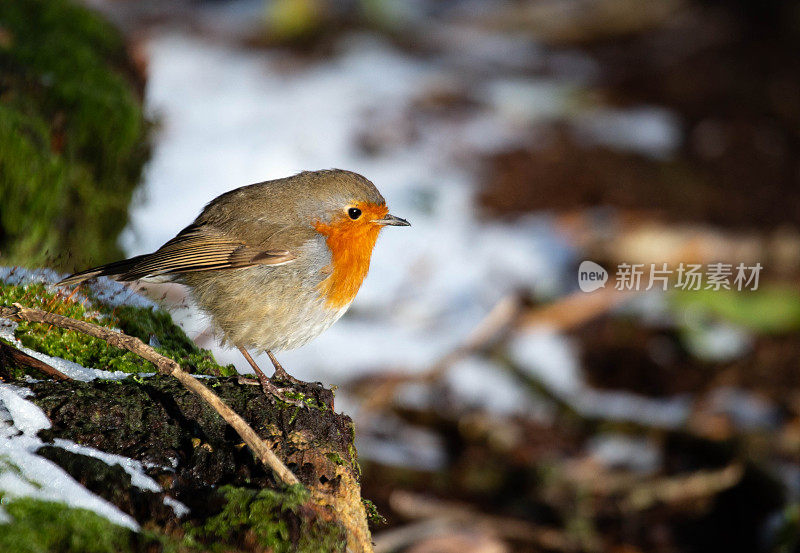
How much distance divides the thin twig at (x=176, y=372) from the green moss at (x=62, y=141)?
→ 2.58ft

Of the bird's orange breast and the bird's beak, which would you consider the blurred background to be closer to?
the bird's orange breast

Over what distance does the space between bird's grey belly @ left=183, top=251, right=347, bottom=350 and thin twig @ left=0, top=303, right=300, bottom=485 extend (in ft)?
3.11

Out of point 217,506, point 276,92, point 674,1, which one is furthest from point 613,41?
point 217,506

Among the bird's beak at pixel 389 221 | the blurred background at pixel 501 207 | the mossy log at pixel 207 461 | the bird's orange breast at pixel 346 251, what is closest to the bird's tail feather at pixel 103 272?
the blurred background at pixel 501 207

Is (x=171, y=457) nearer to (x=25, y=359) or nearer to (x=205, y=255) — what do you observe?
(x=25, y=359)

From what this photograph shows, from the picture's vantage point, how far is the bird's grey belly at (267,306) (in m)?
3.10

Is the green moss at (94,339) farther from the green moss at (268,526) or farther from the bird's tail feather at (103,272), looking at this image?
the green moss at (268,526)

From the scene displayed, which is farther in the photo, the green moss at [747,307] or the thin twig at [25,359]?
the green moss at [747,307]

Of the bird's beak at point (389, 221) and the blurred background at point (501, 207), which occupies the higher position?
the blurred background at point (501, 207)

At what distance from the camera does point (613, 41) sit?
10016mm

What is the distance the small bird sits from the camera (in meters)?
3.12

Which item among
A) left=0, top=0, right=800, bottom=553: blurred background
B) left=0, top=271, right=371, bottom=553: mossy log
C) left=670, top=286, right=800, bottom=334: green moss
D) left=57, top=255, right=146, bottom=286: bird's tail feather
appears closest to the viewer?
left=0, top=271, right=371, bottom=553: mossy log

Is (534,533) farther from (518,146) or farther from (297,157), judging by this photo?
(518,146)

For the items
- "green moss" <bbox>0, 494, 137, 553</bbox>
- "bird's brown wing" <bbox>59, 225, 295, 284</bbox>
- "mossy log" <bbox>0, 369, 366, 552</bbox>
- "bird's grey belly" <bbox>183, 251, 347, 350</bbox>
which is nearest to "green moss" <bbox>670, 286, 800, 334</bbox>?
"bird's grey belly" <bbox>183, 251, 347, 350</bbox>
